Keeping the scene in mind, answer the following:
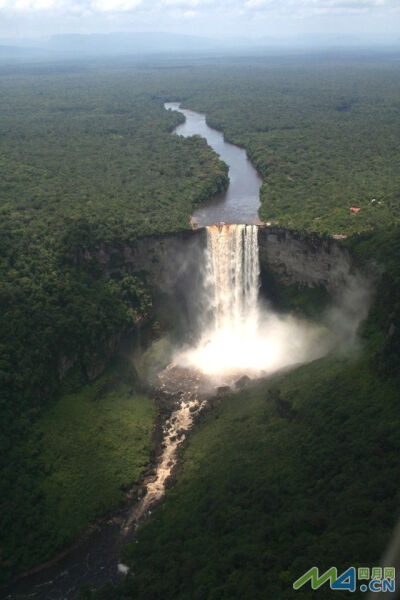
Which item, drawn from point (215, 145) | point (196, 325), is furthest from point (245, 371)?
point (215, 145)

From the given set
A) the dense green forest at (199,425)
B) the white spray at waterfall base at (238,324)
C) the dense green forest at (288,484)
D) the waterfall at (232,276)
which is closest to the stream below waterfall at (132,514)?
the dense green forest at (199,425)

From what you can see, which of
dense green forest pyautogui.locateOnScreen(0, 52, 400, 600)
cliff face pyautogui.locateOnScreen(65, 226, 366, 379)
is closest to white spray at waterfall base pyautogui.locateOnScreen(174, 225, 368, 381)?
cliff face pyautogui.locateOnScreen(65, 226, 366, 379)

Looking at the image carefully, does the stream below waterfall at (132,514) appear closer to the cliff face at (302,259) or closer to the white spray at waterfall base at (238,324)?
the white spray at waterfall base at (238,324)

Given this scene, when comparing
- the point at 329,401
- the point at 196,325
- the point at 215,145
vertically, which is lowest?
the point at 329,401

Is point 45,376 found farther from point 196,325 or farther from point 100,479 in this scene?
point 196,325

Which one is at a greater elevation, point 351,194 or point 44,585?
point 351,194

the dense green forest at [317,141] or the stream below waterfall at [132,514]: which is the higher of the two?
the dense green forest at [317,141]

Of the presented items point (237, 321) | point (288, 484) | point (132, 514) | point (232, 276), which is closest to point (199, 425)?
point (132, 514)
